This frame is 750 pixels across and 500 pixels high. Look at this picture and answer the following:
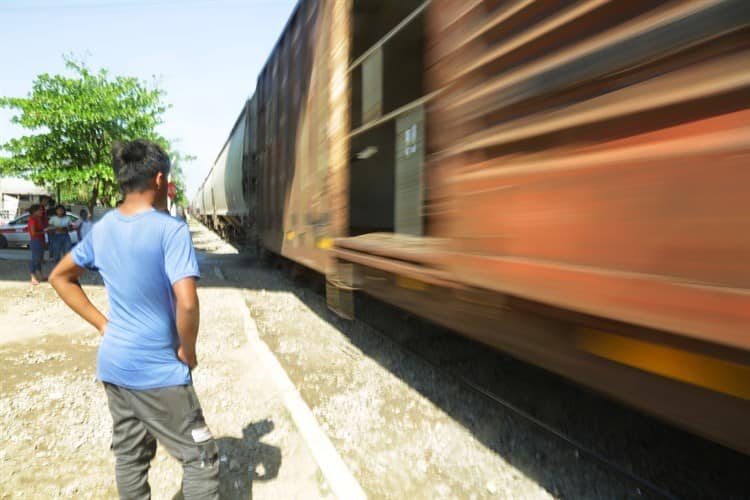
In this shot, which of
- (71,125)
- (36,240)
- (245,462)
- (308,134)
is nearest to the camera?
(245,462)

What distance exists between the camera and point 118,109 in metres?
16.5

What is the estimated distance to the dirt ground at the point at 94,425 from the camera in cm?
261

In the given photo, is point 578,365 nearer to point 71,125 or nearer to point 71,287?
point 71,287

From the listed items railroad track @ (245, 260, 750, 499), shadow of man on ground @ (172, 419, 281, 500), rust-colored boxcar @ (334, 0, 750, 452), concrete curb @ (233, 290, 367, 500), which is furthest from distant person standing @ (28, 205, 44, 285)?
rust-colored boxcar @ (334, 0, 750, 452)

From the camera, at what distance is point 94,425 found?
3.27 metres

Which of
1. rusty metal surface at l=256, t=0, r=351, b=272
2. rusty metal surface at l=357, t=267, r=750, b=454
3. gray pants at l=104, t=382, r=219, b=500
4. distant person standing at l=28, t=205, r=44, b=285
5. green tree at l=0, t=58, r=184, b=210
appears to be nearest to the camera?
rusty metal surface at l=357, t=267, r=750, b=454

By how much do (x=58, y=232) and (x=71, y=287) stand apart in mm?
9609

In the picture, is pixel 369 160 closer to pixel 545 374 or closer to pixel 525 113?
pixel 545 374

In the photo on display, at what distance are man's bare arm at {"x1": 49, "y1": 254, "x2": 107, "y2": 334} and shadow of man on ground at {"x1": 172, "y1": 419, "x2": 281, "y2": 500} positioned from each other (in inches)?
46.7

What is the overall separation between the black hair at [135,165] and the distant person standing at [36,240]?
9.01 metres

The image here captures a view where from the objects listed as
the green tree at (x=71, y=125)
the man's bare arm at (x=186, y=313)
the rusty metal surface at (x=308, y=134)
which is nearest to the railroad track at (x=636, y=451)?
the rusty metal surface at (x=308, y=134)

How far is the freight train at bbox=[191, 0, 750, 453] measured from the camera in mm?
1252

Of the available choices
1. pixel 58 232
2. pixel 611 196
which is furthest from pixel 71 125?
pixel 611 196

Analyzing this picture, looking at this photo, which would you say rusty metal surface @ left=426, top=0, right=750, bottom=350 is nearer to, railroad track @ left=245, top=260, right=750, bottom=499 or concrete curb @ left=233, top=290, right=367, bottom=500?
concrete curb @ left=233, top=290, right=367, bottom=500
